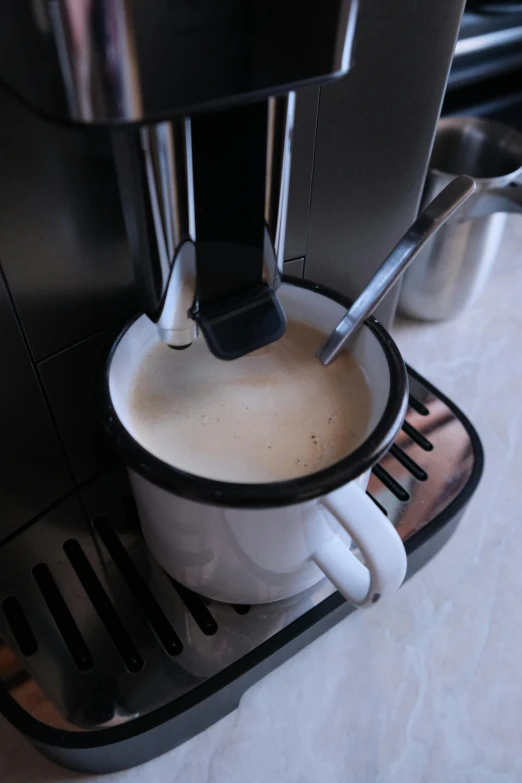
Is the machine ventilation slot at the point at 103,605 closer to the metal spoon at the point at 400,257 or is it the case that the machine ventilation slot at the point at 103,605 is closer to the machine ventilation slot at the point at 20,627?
the machine ventilation slot at the point at 20,627

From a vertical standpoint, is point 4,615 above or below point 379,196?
below

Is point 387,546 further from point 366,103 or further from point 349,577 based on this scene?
point 366,103

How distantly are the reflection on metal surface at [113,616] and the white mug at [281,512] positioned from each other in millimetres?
14

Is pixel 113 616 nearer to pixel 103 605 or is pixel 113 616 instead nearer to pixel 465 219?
pixel 103 605

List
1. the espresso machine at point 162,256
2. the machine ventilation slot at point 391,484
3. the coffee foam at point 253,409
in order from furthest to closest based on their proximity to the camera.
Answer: the machine ventilation slot at point 391,484, the coffee foam at point 253,409, the espresso machine at point 162,256

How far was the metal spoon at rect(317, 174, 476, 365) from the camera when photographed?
27 centimetres

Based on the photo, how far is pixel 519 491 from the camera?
1.37 feet

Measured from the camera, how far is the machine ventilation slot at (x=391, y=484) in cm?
36

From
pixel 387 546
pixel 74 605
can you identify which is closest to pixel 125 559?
pixel 74 605

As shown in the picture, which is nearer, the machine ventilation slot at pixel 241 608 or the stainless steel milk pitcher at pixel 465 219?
the machine ventilation slot at pixel 241 608

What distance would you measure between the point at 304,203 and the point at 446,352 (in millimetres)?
239

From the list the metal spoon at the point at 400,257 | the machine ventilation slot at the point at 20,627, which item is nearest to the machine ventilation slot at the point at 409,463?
the metal spoon at the point at 400,257

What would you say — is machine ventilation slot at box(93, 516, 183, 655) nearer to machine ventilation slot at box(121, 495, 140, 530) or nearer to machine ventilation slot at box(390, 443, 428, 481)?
machine ventilation slot at box(121, 495, 140, 530)

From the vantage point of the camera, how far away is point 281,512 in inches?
9.7
